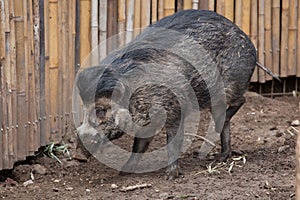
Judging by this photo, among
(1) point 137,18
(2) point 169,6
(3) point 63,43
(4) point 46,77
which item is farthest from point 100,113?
(2) point 169,6

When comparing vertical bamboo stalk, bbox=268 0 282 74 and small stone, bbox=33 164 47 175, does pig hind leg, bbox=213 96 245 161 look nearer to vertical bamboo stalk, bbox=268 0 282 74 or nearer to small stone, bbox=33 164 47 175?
small stone, bbox=33 164 47 175

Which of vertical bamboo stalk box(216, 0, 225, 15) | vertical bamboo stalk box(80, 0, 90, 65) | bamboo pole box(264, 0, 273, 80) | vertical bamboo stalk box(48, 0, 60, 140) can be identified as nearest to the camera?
vertical bamboo stalk box(48, 0, 60, 140)

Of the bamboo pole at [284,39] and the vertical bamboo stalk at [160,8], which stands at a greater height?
the vertical bamboo stalk at [160,8]

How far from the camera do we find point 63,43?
21.9 ft

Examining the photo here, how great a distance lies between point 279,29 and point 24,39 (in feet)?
10.7

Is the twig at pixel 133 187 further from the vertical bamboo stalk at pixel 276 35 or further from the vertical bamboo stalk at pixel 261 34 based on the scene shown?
the vertical bamboo stalk at pixel 276 35

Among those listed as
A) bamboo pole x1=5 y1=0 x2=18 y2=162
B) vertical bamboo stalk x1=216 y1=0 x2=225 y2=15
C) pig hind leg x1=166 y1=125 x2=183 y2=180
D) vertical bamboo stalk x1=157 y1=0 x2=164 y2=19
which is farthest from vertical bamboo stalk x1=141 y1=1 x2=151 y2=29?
bamboo pole x1=5 y1=0 x2=18 y2=162

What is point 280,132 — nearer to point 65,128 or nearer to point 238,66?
point 238,66

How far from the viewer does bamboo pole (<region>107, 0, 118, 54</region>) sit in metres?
7.29

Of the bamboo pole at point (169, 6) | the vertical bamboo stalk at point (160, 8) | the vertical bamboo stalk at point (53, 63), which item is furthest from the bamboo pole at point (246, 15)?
the vertical bamboo stalk at point (53, 63)

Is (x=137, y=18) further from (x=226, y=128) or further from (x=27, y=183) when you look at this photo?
(x=27, y=183)

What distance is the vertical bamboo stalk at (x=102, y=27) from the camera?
7207 mm

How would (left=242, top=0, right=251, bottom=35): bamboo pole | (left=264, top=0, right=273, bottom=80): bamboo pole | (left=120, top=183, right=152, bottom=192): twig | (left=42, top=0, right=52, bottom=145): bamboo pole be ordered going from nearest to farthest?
(left=120, top=183, right=152, bottom=192): twig < (left=42, top=0, right=52, bottom=145): bamboo pole < (left=242, top=0, right=251, bottom=35): bamboo pole < (left=264, top=0, right=273, bottom=80): bamboo pole

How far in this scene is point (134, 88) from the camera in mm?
5906
